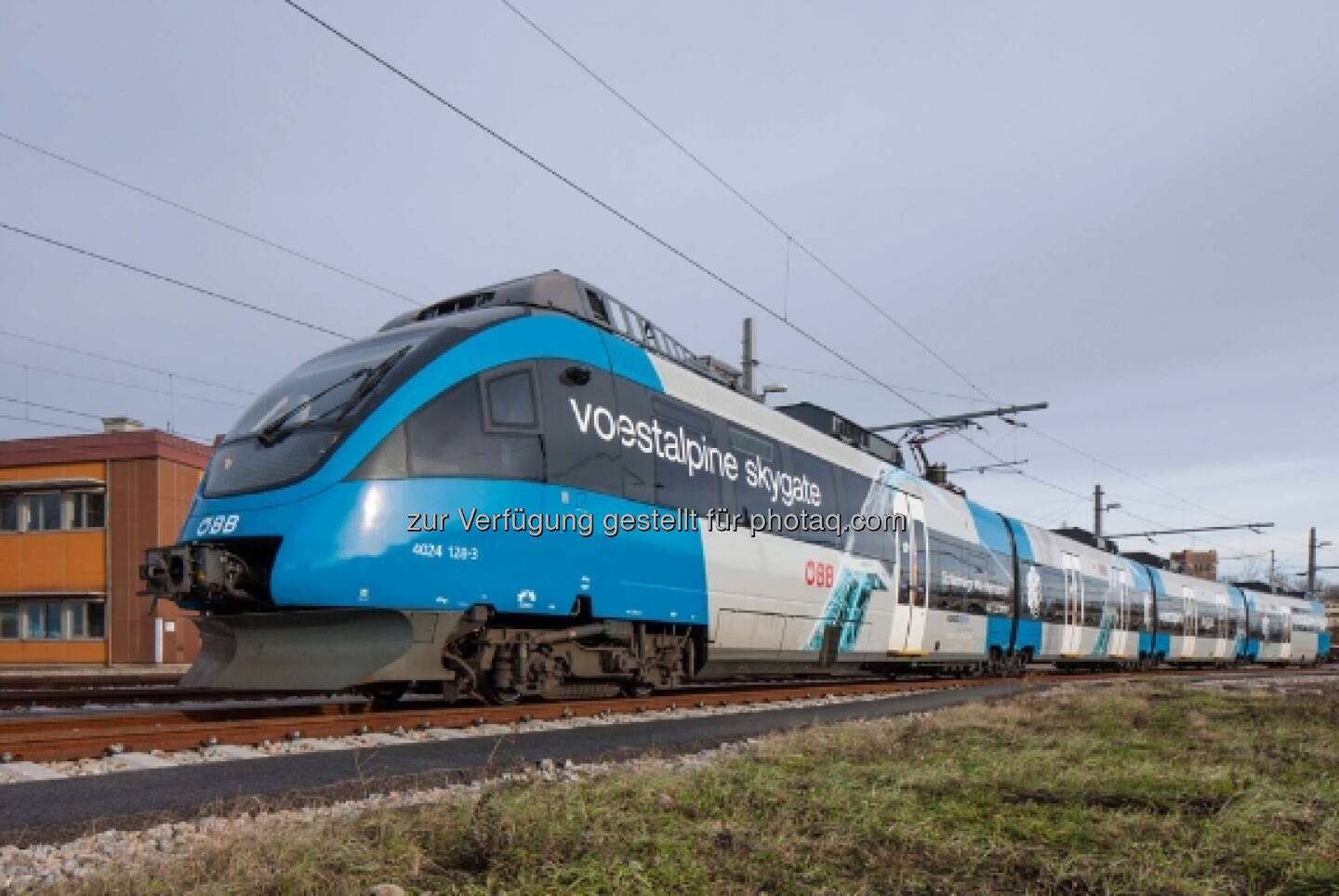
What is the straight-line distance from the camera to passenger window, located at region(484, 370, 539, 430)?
342 inches

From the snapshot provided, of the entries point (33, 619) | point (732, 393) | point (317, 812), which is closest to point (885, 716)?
point (732, 393)

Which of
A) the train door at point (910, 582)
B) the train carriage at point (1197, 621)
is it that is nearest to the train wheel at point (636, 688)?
the train door at point (910, 582)

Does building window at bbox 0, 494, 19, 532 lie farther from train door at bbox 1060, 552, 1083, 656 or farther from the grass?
the grass

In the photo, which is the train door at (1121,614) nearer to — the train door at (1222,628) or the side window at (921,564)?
the train door at (1222,628)

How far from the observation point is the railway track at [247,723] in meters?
6.54

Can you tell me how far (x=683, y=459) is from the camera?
10992mm

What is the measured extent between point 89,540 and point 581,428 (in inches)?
1150

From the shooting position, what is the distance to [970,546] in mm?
19797

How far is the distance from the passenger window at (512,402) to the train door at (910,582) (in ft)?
30.3

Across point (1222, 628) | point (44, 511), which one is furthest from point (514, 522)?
point (1222, 628)

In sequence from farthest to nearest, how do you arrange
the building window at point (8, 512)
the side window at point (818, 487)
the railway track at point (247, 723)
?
the building window at point (8, 512)
the side window at point (818, 487)
the railway track at point (247, 723)

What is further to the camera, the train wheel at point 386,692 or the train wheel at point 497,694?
the train wheel at point 386,692

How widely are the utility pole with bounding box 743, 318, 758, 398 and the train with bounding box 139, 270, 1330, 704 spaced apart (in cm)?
744

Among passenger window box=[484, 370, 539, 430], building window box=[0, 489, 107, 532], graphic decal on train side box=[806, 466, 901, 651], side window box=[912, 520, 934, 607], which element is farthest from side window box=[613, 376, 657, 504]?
building window box=[0, 489, 107, 532]
